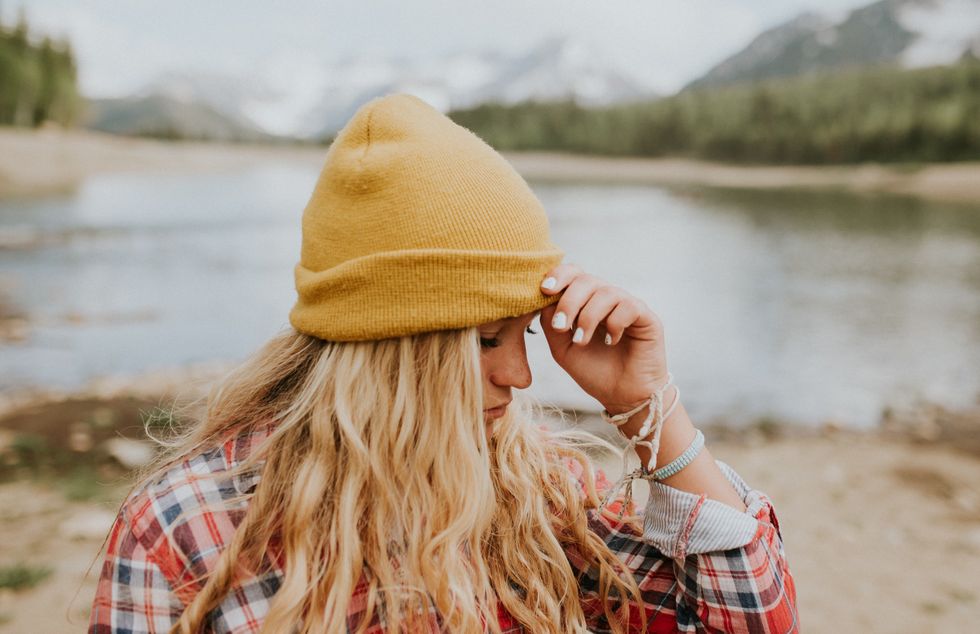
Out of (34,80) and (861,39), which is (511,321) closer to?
(34,80)

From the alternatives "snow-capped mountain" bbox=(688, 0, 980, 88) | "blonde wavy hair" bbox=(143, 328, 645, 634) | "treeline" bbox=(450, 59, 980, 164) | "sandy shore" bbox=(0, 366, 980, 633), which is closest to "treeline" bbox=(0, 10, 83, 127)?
"treeline" bbox=(450, 59, 980, 164)

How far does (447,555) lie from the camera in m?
1.34

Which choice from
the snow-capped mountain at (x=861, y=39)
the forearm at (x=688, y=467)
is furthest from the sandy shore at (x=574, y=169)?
the snow-capped mountain at (x=861, y=39)

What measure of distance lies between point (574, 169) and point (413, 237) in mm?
67435

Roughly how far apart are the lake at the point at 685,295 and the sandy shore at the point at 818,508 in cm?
87

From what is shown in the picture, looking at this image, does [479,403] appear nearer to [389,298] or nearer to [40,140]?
[389,298]

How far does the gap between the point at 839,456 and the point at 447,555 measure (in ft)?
19.9

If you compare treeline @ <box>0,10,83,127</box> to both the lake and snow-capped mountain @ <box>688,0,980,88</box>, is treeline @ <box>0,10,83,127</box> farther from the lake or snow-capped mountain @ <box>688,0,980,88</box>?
snow-capped mountain @ <box>688,0,980,88</box>

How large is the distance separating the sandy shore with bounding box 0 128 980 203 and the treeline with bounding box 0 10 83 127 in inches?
96.4

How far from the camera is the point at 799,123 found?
6178 centimetres

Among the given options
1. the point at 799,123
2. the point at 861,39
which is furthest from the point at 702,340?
the point at 861,39

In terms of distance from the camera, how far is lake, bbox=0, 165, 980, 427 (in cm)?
891

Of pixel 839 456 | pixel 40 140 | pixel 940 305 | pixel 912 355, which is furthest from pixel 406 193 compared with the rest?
pixel 40 140

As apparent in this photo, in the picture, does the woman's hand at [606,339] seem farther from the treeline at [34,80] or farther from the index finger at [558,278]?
the treeline at [34,80]
